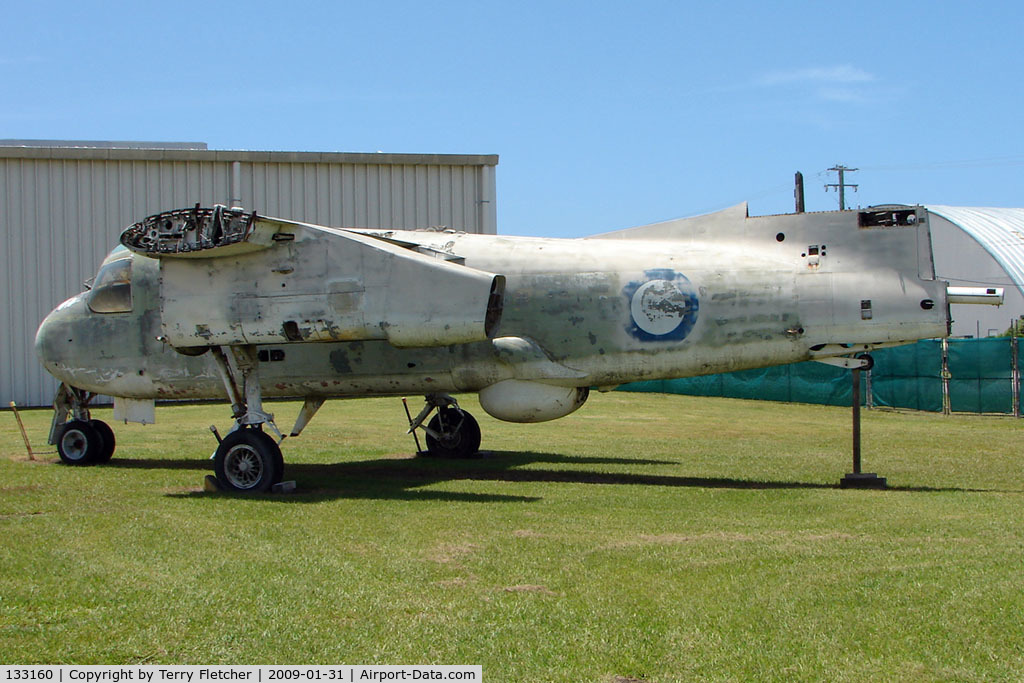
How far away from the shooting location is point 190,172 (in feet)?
119

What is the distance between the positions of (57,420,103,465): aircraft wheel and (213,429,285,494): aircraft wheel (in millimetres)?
4274

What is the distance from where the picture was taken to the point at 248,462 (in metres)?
13.3

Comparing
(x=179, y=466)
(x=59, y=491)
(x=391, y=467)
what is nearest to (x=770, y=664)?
(x=59, y=491)

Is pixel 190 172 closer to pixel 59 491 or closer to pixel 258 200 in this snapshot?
pixel 258 200

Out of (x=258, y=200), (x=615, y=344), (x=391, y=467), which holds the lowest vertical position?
(x=391, y=467)

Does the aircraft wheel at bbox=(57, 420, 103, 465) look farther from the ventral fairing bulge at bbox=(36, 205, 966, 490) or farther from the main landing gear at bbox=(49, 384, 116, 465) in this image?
the ventral fairing bulge at bbox=(36, 205, 966, 490)

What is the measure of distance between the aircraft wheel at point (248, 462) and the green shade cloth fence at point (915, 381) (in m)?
17.9

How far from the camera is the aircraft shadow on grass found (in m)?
12.9

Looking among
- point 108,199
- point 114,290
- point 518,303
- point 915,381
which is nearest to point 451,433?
point 518,303

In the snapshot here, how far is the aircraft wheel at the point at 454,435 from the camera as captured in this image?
59.8ft

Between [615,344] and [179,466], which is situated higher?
[615,344]

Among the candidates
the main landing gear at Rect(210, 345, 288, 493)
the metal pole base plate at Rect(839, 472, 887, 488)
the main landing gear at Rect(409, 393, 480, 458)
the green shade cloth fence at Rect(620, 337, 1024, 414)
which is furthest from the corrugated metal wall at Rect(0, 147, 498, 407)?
the metal pole base plate at Rect(839, 472, 887, 488)

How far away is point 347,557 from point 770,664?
4.08m

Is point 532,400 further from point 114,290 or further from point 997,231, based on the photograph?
point 997,231
